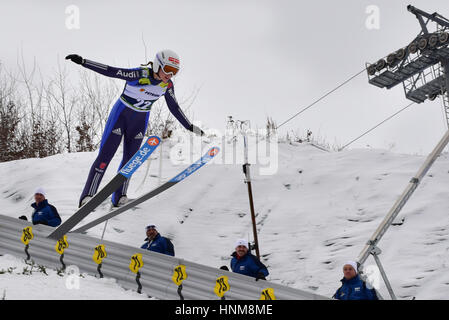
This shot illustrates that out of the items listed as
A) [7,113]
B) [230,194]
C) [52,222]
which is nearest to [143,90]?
[52,222]

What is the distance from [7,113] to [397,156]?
629 inches

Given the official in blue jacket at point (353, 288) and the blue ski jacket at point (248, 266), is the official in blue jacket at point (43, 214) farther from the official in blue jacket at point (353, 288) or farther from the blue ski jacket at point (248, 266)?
the official in blue jacket at point (353, 288)

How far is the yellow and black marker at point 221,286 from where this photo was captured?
575 cm

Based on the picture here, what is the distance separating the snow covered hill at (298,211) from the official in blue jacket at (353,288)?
3.66 feet

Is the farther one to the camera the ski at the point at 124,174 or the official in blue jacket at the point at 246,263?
the official in blue jacket at the point at 246,263

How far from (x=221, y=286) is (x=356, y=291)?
1.43m

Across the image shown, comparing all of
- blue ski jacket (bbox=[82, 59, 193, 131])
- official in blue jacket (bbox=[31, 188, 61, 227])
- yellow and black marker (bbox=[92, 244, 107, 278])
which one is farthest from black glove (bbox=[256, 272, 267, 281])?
official in blue jacket (bbox=[31, 188, 61, 227])

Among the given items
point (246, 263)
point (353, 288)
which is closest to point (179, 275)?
point (246, 263)

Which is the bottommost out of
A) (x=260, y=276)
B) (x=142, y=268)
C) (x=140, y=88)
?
(x=260, y=276)

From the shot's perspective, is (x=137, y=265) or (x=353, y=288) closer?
(x=353, y=288)

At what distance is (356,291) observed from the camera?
5.66 m

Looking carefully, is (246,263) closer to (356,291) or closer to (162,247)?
(162,247)

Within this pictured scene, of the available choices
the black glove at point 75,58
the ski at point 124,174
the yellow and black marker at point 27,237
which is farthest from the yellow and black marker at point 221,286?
the black glove at point 75,58

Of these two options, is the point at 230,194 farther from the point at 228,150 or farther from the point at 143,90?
the point at 143,90
